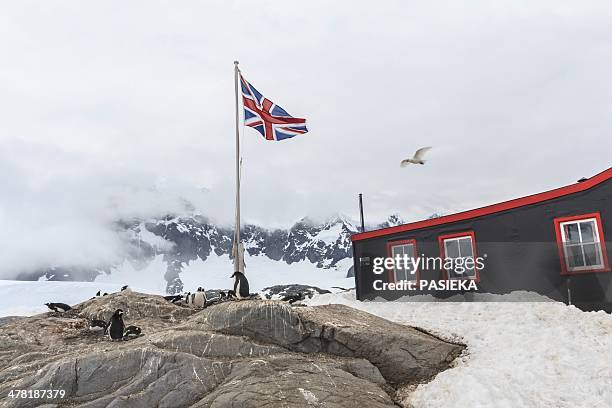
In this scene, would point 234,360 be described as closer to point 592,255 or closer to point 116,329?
point 116,329

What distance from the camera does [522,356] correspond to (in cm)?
1277

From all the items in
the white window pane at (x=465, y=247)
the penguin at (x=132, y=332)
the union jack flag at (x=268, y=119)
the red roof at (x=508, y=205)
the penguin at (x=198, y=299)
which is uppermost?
the union jack flag at (x=268, y=119)

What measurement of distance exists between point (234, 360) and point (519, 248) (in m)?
12.8

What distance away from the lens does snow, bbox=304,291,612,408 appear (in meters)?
10.9

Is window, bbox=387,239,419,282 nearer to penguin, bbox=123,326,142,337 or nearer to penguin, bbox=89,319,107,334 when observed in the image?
penguin, bbox=123,326,142,337

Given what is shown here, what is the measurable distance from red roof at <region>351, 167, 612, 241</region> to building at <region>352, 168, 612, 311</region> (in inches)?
1.2

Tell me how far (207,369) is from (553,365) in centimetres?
923

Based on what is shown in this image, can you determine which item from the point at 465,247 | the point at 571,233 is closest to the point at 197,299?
the point at 465,247

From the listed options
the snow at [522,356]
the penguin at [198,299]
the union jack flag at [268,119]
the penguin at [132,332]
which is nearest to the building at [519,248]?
the snow at [522,356]

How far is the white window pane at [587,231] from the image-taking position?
1643 centimetres

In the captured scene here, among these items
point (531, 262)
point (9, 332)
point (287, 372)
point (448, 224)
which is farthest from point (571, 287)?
point (9, 332)

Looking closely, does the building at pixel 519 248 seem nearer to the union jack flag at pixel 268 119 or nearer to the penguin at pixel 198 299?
the union jack flag at pixel 268 119

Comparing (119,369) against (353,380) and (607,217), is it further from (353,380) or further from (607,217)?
(607,217)

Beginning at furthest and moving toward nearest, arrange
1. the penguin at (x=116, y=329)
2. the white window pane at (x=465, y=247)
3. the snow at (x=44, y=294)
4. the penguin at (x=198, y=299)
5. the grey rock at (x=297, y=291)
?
the snow at (x=44, y=294), the grey rock at (x=297, y=291), the penguin at (x=198, y=299), the white window pane at (x=465, y=247), the penguin at (x=116, y=329)
